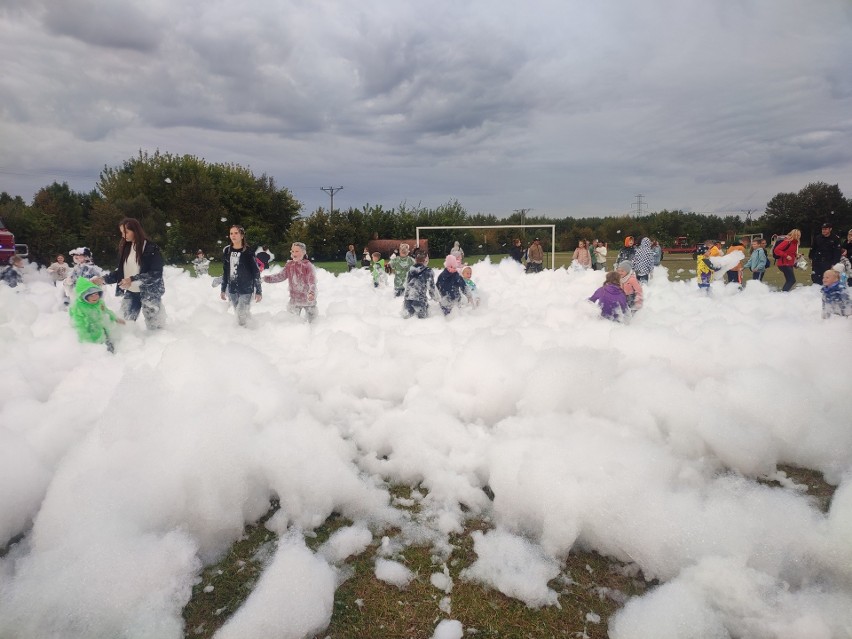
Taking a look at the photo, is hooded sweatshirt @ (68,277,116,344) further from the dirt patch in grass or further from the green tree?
the green tree

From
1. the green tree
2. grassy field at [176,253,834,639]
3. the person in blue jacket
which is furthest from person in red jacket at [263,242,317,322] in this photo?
the green tree

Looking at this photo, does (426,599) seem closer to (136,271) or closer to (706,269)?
(136,271)

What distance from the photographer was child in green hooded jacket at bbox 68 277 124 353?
5.55 metres

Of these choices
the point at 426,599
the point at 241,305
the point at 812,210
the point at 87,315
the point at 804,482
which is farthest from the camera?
the point at 812,210

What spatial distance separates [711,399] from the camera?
3799mm

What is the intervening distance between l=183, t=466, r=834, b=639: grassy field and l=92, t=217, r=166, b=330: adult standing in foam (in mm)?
4897

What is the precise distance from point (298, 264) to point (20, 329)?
3558mm

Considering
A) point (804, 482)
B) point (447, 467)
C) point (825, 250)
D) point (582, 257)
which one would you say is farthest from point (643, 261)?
point (447, 467)

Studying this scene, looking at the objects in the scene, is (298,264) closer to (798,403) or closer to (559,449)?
(559,449)

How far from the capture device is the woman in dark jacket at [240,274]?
283 inches

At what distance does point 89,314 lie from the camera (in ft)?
18.6

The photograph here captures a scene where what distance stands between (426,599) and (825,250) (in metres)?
11.6

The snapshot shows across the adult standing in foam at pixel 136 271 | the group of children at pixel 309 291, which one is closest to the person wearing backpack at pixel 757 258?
the group of children at pixel 309 291

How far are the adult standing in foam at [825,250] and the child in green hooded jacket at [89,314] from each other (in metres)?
12.3
